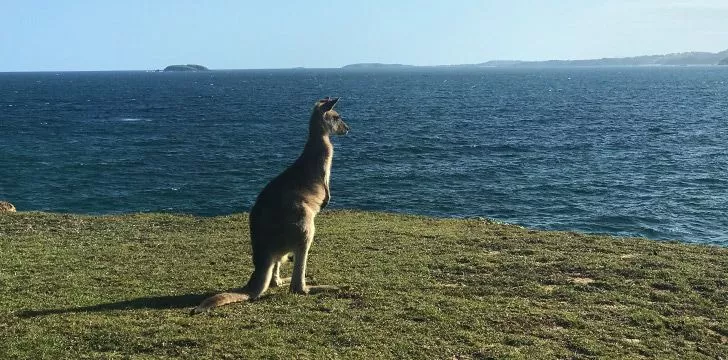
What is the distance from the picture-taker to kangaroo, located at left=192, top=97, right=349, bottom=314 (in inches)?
385

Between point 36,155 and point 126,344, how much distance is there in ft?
164

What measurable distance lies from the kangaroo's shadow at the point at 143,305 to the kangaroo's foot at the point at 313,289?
1341 mm

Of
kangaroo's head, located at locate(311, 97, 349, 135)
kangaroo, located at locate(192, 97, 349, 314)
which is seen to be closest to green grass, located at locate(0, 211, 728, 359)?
kangaroo, located at locate(192, 97, 349, 314)

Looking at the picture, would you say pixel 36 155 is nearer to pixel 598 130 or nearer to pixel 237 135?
pixel 237 135

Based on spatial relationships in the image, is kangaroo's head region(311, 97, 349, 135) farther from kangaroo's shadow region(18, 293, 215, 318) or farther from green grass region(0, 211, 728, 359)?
kangaroo's shadow region(18, 293, 215, 318)

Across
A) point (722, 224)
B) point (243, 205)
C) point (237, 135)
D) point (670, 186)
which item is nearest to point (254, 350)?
point (243, 205)

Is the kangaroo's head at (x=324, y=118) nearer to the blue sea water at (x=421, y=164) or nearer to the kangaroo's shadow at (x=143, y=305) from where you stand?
the kangaroo's shadow at (x=143, y=305)

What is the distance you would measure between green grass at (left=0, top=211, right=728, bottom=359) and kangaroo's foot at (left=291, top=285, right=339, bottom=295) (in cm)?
17

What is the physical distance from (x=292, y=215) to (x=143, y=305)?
8.23 feet

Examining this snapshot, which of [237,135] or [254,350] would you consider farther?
[237,135]

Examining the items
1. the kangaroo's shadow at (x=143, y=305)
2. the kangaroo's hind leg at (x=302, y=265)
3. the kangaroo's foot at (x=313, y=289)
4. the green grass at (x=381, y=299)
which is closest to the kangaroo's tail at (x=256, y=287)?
the green grass at (x=381, y=299)

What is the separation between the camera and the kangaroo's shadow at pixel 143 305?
31.2 ft

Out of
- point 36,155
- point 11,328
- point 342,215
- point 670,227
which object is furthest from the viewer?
point 36,155

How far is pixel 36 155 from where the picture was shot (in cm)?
5253
